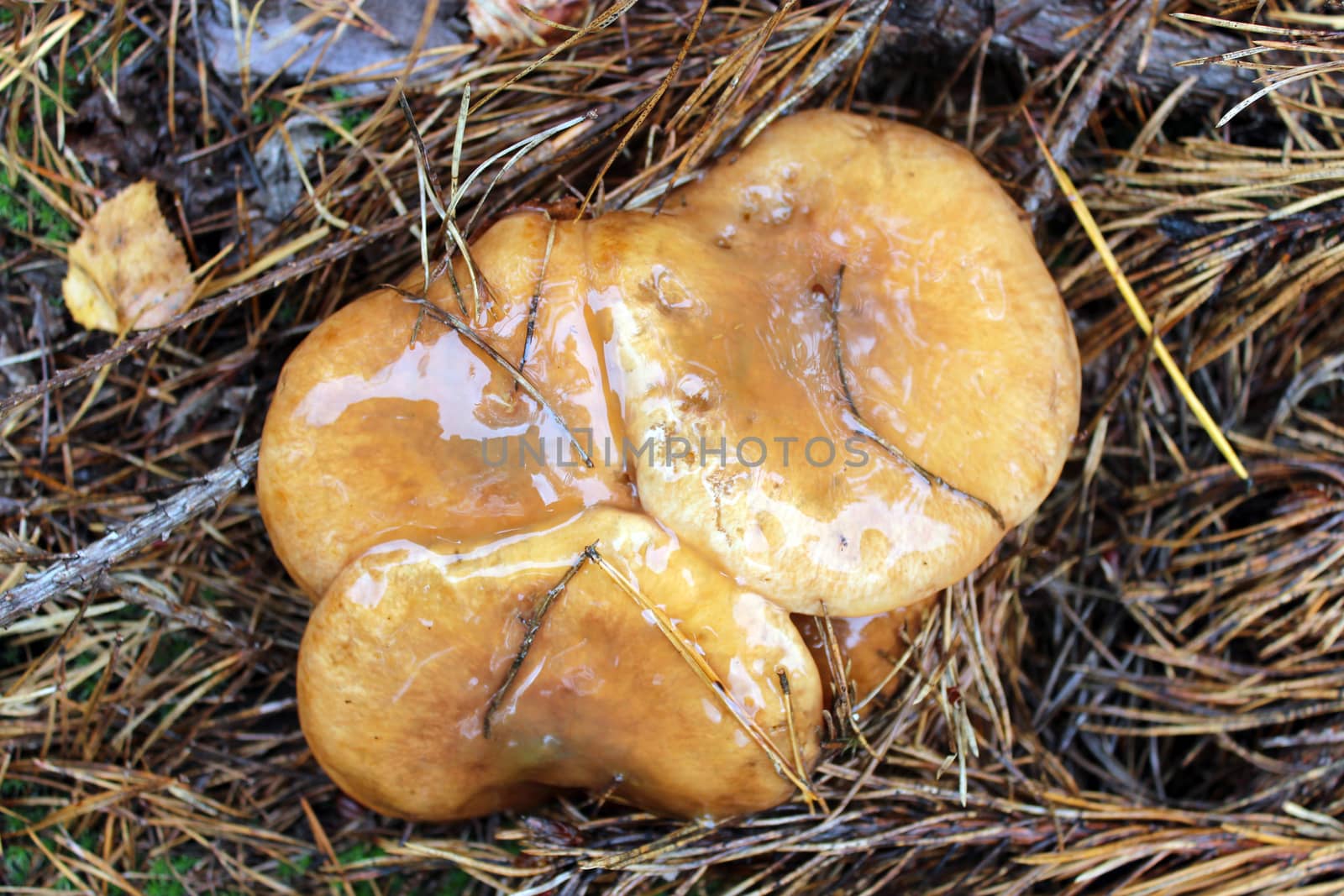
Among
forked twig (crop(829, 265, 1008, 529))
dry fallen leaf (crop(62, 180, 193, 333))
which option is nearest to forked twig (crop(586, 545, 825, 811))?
forked twig (crop(829, 265, 1008, 529))

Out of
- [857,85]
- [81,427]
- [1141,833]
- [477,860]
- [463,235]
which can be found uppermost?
[857,85]

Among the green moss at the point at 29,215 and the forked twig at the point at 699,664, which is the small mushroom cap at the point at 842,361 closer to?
the forked twig at the point at 699,664

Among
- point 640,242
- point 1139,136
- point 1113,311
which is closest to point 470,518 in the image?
point 640,242

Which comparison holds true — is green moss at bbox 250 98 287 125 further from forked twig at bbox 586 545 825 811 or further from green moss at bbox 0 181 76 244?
forked twig at bbox 586 545 825 811

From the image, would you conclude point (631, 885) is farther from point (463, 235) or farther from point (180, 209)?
point (180, 209)

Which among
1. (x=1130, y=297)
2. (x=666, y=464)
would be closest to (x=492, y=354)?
(x=666, y=464)

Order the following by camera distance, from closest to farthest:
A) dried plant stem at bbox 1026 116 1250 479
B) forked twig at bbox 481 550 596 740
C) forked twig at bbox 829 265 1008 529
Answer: forked twig at bbox 481 550 596 740 < forked twig at bbox 829 265 1008 529 < dried plant stem at bbox 1026 116 1250 479

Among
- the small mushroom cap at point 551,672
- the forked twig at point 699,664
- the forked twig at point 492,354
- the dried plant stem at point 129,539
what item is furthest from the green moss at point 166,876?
the forked twig at point 492,354
